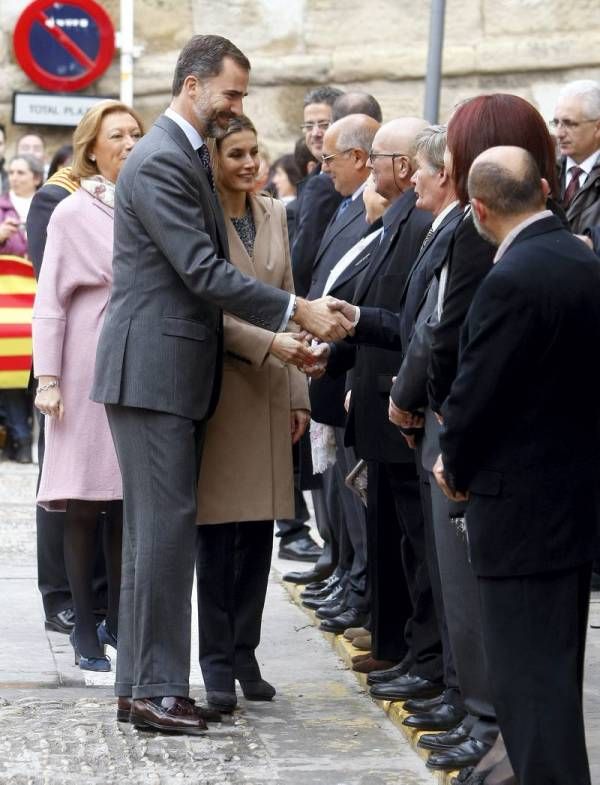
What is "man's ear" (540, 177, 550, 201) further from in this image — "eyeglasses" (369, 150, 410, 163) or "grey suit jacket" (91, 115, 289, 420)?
"eyeglasses" (369, 150, 410, 163)

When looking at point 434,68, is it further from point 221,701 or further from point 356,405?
point 221,701

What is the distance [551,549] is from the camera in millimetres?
4219

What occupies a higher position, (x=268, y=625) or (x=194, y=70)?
(x=194, y=70)

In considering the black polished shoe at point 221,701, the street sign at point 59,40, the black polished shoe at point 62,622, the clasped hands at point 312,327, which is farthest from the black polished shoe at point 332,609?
the street sign at point 59,40

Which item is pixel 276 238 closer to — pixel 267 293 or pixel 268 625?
pixel 267 293

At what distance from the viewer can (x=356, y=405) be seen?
607cm

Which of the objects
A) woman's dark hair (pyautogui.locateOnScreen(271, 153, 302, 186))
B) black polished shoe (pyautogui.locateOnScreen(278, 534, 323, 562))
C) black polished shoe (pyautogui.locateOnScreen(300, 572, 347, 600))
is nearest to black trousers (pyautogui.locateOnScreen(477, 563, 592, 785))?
black polished shoe (pyautogui.locateOnScreen(300, 572, 347, 600))

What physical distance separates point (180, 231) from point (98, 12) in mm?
9683

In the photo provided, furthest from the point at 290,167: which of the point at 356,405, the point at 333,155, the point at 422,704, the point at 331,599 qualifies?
the point at 422,704

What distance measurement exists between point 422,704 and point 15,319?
21.5 feet

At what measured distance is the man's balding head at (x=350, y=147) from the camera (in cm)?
705

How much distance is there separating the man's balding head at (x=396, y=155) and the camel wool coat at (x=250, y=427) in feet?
1.41

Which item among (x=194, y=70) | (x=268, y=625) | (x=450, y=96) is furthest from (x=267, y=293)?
(x=450, y=96)

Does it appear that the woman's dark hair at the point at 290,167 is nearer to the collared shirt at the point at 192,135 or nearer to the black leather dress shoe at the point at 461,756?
the collared shirt at the point at 192,135
